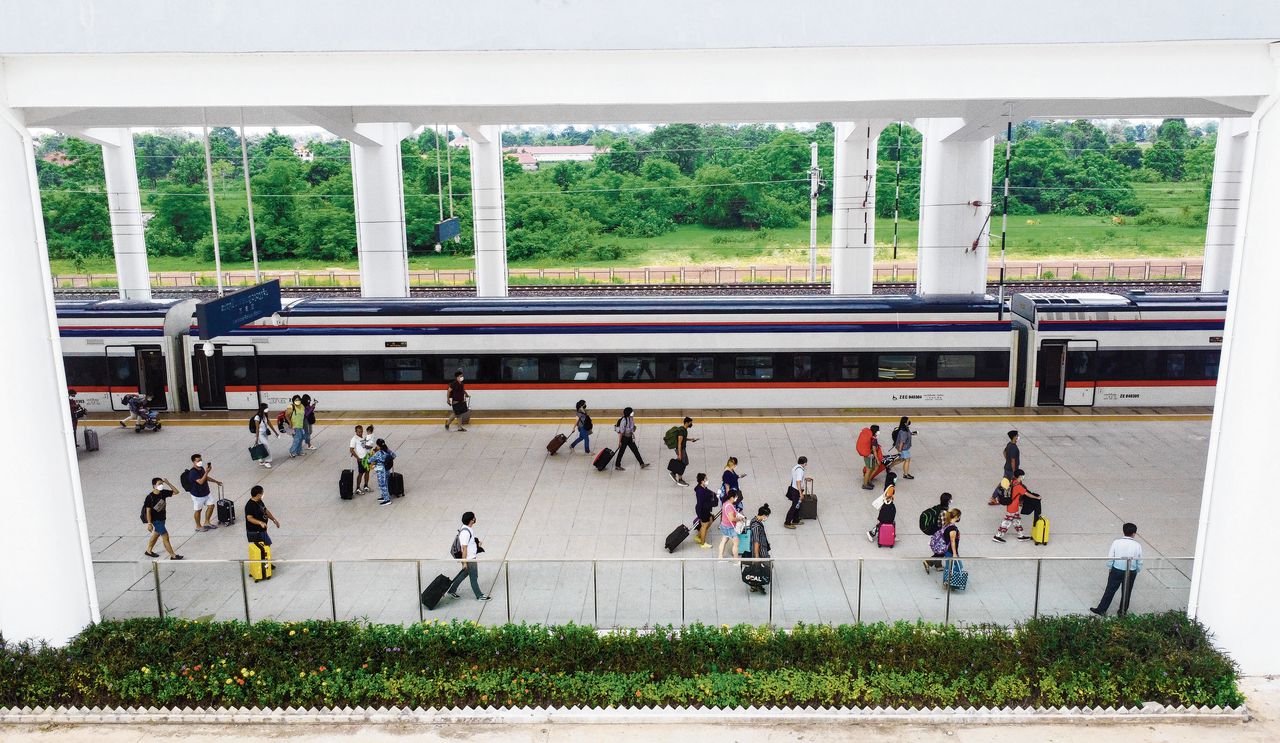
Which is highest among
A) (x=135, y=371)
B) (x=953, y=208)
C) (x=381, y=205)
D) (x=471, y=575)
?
(x=381, y=205)

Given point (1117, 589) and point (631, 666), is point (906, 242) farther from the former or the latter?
point (631, 666)

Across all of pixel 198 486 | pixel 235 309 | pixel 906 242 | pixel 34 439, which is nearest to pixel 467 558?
pixel 34 439

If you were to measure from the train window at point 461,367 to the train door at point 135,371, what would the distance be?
5.90m

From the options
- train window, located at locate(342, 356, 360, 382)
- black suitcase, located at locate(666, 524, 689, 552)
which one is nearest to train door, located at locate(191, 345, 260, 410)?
train window, located at locate(342, 356, 360, 382)

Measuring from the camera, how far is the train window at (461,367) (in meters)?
19.7

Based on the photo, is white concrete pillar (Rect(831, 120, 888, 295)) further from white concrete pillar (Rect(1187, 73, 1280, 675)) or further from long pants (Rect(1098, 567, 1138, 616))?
white concrete pillar (Rect(1187, 73, 1280, 675))

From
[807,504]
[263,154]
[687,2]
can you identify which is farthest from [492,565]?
[263,154]

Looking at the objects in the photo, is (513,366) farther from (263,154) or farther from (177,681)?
(263,154)

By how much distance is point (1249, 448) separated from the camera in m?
9.00

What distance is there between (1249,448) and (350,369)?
16006 millimetres

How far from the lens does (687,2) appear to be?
8406 millimetres

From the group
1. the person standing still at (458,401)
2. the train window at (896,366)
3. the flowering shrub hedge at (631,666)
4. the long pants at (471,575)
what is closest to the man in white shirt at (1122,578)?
the flowering shrub hedge at (631,666)

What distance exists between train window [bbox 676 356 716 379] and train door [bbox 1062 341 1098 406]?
7184mm

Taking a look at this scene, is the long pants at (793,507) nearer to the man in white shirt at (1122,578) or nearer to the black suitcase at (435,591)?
the man in white shirt at (1122,578)
